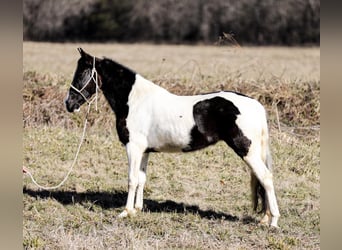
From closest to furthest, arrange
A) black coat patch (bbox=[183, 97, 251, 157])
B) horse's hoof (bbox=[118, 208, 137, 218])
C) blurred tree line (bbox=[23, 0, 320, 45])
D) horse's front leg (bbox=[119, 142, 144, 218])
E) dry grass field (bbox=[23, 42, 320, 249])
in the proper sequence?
1. dry grass field (bbox=[23, 42, 320, 249])
2. black coat patch (bbox=[183, 97, 251, 157])
3. horse's hoof (bbox=[118, 208, 137, 218])
4. horse's front leg (bbox=[119, 142, 144, 218])
5. blurred tree line (bbox=[23, 0, 320, 45])

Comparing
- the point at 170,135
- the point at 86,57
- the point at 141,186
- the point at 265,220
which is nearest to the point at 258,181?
the point at 265,220

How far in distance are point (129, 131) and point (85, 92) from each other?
0.74 meters

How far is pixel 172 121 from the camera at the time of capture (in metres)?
6.33

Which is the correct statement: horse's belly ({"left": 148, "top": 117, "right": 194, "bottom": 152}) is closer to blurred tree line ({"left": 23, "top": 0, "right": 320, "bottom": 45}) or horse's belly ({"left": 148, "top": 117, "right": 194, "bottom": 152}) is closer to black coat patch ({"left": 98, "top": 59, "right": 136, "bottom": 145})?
black coat patch ({"left": 98, "top": 59, "right": 136, "bottom": 145})

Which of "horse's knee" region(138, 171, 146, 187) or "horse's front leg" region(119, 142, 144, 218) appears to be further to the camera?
"horse's knee" region(138, 171, 146, 187)

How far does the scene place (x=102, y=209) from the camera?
22.6 ft

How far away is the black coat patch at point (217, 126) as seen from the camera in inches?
238

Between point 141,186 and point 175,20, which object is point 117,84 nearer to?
point 141,186

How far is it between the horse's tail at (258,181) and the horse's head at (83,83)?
2069mm

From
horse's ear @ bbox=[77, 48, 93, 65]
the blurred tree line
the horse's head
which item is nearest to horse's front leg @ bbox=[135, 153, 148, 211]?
the horse's head

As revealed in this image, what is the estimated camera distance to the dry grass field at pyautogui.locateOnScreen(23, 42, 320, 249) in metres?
5.76

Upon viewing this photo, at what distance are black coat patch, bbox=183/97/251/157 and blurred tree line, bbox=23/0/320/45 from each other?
33.0 meters

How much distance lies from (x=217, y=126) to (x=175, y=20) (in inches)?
1516

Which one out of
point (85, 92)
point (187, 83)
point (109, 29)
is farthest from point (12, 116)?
point (109, 29)
